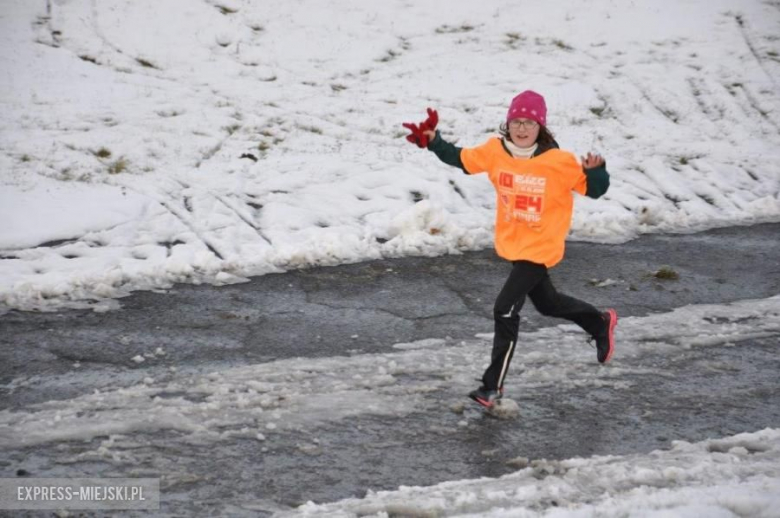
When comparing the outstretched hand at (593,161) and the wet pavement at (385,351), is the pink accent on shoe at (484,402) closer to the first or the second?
the wet pavement at (385,351)

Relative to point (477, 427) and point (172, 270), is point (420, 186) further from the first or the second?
point (477, 427)

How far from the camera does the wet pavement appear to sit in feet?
13.6

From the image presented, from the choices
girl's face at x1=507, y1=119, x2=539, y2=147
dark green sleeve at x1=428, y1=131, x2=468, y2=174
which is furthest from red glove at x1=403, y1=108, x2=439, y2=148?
girl's face at x1=507, y1=119, x2=539, y2=147

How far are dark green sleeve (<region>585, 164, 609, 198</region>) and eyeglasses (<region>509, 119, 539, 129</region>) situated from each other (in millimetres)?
442

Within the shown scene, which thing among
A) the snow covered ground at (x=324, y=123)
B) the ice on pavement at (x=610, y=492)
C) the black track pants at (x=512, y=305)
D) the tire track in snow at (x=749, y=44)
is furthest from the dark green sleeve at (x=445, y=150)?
the tire track in snow at (x=749, y=44)

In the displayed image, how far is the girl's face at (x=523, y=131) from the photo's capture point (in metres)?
5.06

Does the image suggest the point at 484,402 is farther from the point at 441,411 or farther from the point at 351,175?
the point at 351,175

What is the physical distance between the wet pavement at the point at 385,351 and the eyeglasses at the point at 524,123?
164cm

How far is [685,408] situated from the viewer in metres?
5.05

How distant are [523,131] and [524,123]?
0.05 m

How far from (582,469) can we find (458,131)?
31.9 ft

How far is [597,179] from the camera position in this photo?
4.88m

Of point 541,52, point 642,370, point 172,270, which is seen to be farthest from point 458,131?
point 642,370

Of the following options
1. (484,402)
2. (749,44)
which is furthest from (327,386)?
(749,44)
